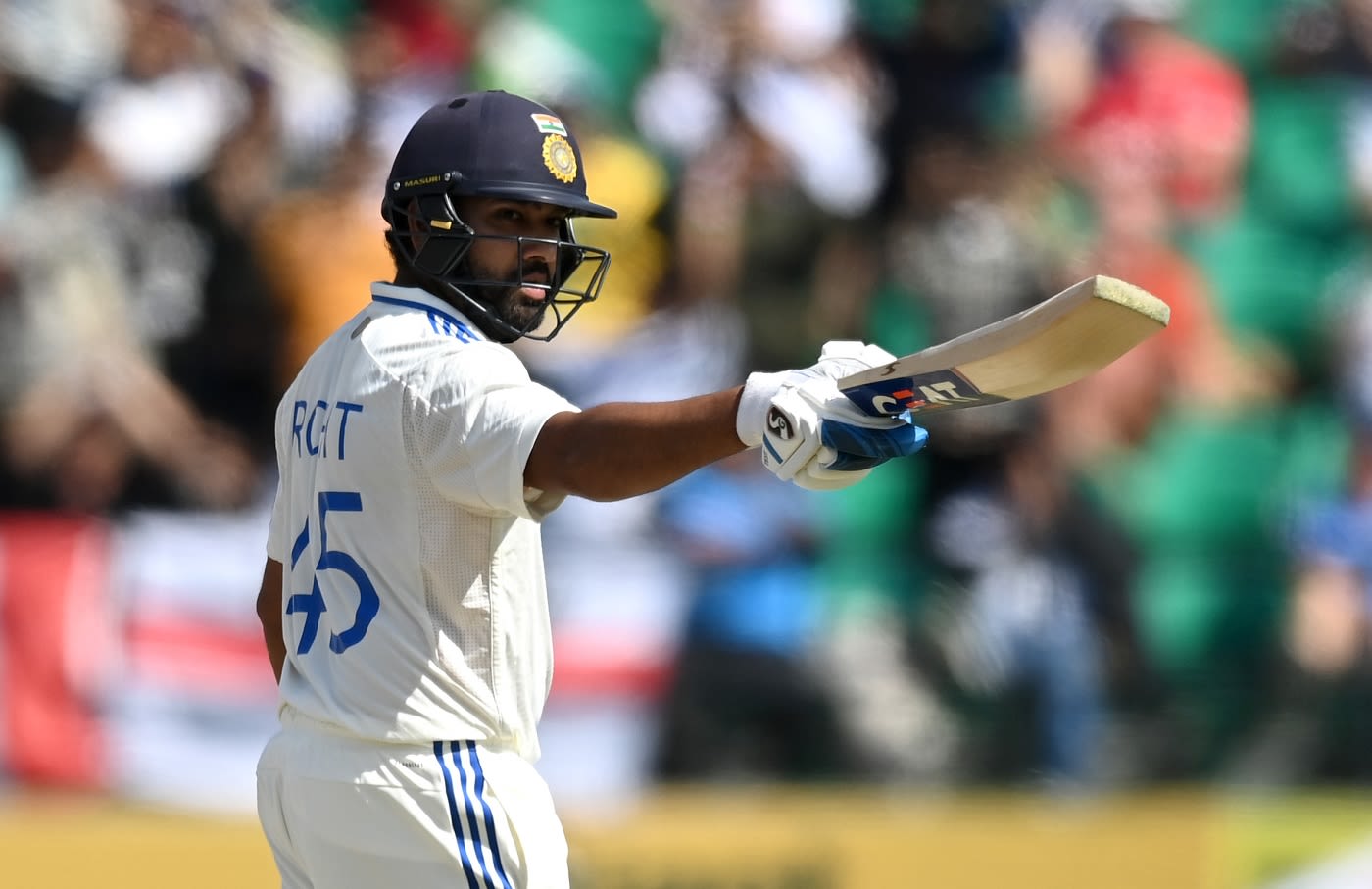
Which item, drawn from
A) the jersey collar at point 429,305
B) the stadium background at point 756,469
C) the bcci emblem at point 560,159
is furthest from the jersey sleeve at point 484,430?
the stadium background at point 756,469

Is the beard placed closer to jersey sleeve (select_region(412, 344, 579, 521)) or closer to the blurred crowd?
jersey sleeve (select_region(412, 344, 579, 521))

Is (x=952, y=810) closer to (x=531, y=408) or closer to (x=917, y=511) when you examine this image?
(x=917, y=511)

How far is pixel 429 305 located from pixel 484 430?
37 centimetres

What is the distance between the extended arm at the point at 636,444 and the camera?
2.73 metres

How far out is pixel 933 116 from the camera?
7.94 m

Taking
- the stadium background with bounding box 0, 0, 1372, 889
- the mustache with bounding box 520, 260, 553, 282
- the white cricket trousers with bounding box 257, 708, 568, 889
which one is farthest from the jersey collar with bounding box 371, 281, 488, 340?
the stadium background with bounding box 0, 0, 1372, 889

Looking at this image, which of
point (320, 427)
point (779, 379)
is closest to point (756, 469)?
point (320, 427)

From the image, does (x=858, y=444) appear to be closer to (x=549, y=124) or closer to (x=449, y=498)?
(x=449, y=498)

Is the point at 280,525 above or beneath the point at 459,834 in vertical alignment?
above

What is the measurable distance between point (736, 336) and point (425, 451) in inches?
176

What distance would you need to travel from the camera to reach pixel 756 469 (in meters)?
7.20

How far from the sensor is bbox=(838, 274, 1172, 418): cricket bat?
2.54 metres

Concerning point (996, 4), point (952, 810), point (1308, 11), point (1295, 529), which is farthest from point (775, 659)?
point (1308, 11)

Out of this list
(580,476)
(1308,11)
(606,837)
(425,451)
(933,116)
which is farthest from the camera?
(1308,11)
